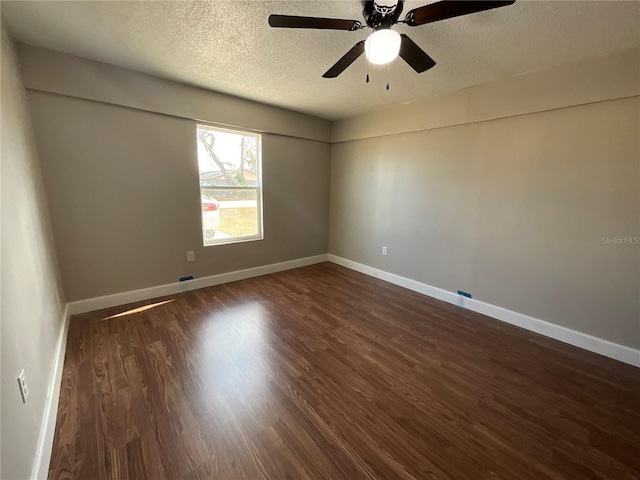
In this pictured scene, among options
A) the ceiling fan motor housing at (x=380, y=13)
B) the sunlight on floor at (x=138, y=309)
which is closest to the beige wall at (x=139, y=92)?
the sunlight on floor at (x=138, y=309)

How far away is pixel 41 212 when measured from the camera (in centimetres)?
212

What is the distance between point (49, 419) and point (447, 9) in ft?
9.75

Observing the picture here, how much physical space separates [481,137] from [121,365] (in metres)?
3.89

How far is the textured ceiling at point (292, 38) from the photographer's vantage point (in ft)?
5.34

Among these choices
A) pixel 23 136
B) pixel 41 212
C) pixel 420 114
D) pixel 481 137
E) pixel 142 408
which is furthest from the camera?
pixel 420 114

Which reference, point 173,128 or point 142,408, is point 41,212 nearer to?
point 173,128

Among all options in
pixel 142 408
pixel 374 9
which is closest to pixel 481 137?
pixel 374 9

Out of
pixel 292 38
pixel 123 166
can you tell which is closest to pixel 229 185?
pixel 123 166

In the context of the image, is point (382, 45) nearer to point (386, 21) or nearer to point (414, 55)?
point (386, 21)

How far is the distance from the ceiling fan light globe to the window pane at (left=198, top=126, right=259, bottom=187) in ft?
8.08

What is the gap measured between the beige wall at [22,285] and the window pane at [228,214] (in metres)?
1.48

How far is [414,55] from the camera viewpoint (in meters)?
1.69

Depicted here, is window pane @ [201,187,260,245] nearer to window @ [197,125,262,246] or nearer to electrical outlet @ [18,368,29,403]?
window @ [197,125,262,246]

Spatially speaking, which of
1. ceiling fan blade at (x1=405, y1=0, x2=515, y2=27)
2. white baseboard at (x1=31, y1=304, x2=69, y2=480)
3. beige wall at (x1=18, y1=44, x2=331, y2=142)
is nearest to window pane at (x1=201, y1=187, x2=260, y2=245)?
beige wall at (x1=18, y1=44, x2=331, y2=142)
